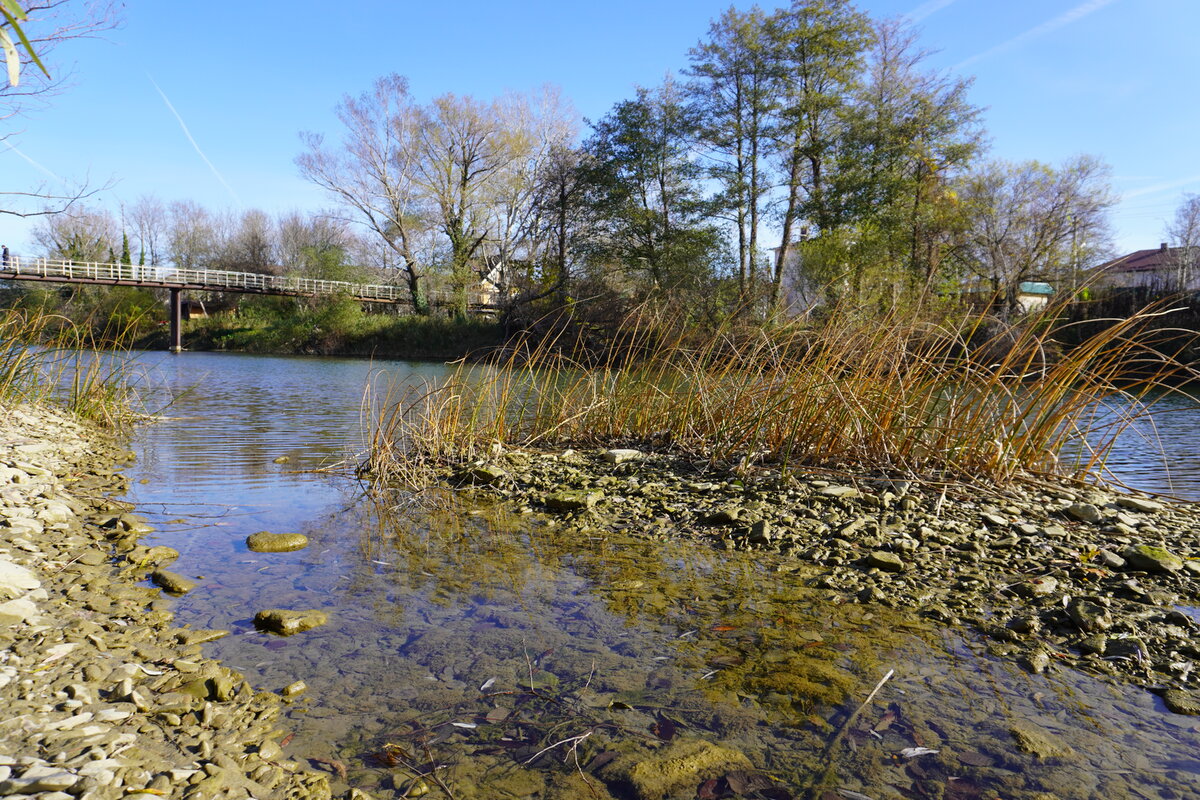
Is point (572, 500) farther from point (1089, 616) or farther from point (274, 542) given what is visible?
point (1089, 616)

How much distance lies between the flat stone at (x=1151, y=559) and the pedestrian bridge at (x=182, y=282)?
32.4 metres

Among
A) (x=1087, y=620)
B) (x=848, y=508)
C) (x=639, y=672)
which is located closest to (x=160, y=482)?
(x=639, y=672)

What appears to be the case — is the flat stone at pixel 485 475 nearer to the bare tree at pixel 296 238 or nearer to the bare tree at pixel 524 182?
the bare tree at pixel 524 182

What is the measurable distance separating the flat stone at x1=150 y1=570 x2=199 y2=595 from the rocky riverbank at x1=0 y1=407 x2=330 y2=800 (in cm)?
8

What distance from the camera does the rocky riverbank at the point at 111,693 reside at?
6.02 ft

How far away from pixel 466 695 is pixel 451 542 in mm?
2033

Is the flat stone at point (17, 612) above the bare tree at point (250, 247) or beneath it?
beneath

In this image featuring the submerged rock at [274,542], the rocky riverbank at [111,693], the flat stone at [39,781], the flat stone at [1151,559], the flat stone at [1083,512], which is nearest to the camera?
the flat stone at [39,781]

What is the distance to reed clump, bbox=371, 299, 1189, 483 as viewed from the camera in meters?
4.95

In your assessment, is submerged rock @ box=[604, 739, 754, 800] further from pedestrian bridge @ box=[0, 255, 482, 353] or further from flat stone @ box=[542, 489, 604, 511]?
pedestrian bridge @ box=[0, 255, 482, 353]

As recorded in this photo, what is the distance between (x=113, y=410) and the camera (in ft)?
28.3

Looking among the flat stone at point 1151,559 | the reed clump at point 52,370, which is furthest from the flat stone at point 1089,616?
the reed clump at point 52,370

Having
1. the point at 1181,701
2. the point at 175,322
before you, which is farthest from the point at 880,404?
the point at 175,322

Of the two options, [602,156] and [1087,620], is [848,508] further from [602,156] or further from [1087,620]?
[602,156]
